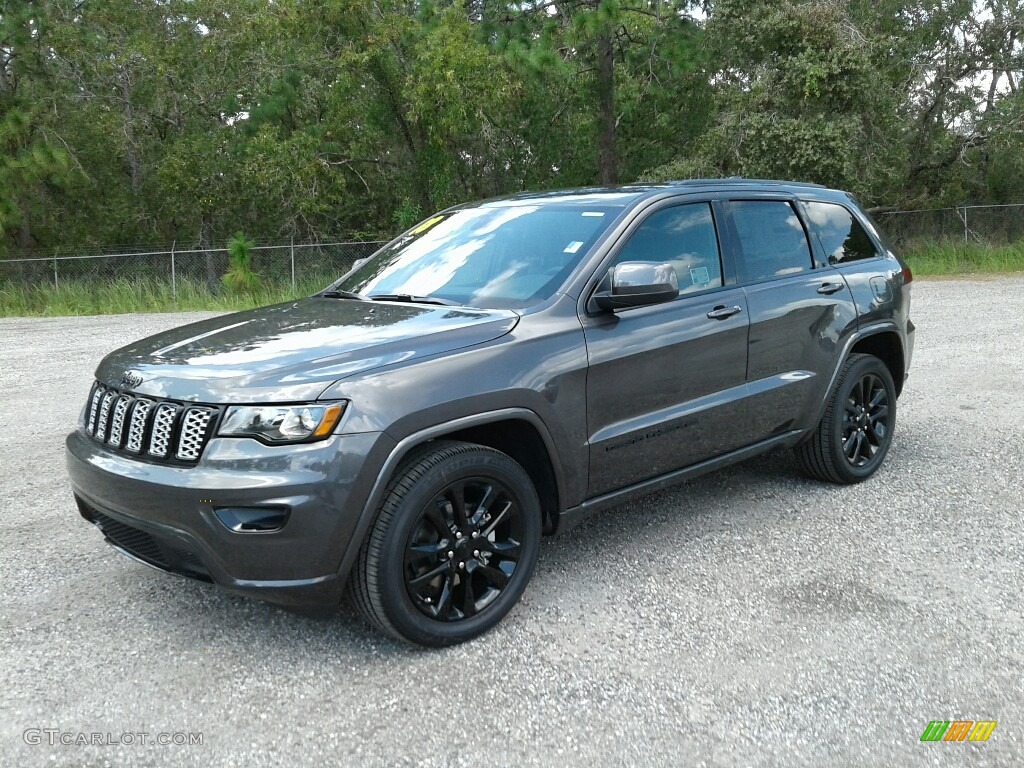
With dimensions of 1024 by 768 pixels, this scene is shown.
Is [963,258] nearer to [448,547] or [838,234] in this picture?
[838,234]

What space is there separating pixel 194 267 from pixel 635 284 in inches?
707

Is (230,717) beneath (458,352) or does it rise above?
beneath

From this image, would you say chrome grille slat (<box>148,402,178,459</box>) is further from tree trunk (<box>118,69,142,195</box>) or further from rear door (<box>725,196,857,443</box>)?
tree trunk (<box>118,69,142,195</box>)

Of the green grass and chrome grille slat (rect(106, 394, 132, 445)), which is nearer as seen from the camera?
chrome grille slat (rect(106, 394, 132, 445))

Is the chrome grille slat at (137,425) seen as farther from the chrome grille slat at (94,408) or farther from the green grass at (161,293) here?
the green grass at (161,293)

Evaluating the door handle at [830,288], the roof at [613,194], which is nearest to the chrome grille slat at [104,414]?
the roof at [613,194]

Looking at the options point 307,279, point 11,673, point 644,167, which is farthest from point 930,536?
point 644,167

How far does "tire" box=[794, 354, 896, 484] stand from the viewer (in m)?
5.28

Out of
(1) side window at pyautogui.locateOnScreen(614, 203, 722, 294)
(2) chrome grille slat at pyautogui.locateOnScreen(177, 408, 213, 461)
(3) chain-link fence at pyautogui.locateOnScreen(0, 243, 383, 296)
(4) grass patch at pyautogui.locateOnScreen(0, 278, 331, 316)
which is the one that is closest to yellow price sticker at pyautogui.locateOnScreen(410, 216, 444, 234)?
(1) side window at pyautogui.locateOnScreen(614, 203, 722, 294)

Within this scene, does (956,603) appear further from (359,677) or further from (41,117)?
(41,117)

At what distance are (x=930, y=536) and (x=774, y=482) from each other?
1.10 m

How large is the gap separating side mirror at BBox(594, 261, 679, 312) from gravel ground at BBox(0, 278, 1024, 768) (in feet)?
4.12

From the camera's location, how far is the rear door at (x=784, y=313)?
4.78 meters

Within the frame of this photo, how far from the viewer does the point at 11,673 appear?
3420mm
